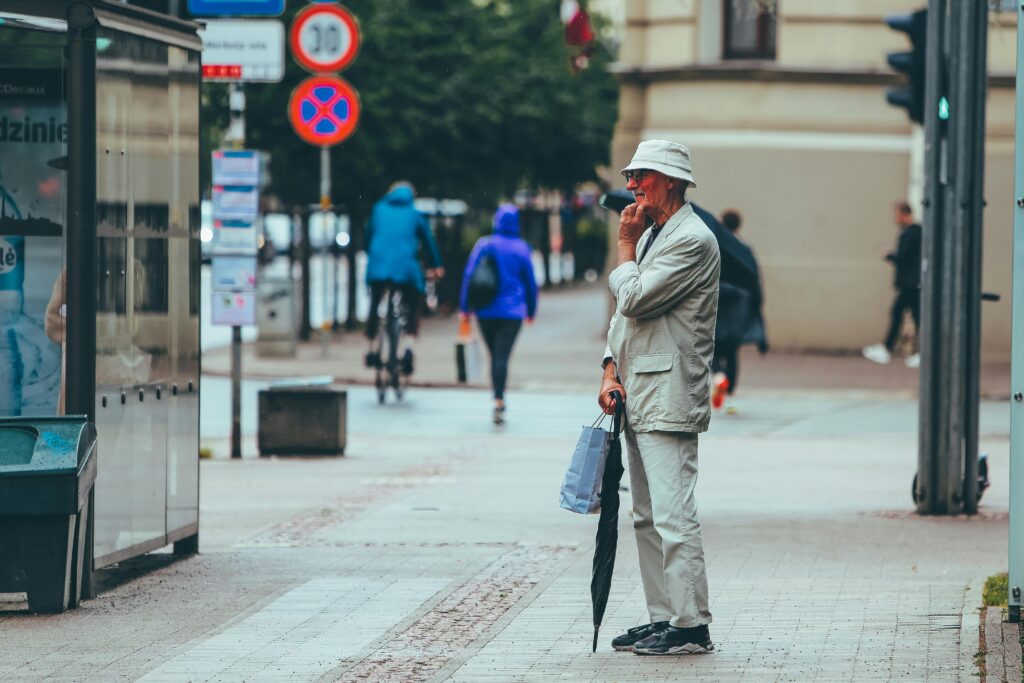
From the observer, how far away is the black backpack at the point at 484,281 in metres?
16.5

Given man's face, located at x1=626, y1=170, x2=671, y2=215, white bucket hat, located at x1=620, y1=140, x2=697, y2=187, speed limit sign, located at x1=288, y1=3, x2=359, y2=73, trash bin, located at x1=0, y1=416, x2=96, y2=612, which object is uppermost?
speed limit sign, located at x1=288, y1=3, x2=359, y2=73

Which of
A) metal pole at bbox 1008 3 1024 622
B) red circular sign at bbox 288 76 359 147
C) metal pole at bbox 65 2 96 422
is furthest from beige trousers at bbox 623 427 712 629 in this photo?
red circular sign at bbox 288 76 359 147

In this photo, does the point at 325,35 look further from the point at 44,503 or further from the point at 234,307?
the point at 44,503

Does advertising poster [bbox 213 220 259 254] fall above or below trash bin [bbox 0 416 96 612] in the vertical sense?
above

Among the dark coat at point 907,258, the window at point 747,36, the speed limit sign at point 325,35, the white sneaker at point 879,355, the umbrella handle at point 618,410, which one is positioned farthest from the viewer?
the window at point 747,36

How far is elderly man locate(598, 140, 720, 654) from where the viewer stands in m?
→ 6.71

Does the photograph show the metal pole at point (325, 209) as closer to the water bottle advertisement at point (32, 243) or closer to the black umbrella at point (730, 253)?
the black umbrella at point (730, 253)

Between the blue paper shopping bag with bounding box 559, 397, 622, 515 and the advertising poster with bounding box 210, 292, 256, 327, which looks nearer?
the blue paper shopping bag with bounding box 559, 397, 622, 515

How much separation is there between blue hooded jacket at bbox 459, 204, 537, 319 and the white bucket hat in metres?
9.66

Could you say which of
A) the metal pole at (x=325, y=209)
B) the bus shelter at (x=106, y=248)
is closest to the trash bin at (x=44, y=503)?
the bus shelter at (x=106, y=248)

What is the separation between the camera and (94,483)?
25.9ft

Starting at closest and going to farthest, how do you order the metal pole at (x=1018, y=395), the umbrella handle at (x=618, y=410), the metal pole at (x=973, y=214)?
the umbrella handle at (x=618, y=410) → the metal pole at (x=1018, y=395) → the metal pole at (x=973, y=214)

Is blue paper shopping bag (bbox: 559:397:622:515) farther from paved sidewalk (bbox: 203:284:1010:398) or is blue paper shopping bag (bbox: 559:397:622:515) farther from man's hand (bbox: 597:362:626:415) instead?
paved sidewalk (bbox: 203:284:1010:398)

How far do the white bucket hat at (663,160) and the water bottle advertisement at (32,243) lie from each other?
2812 mm
